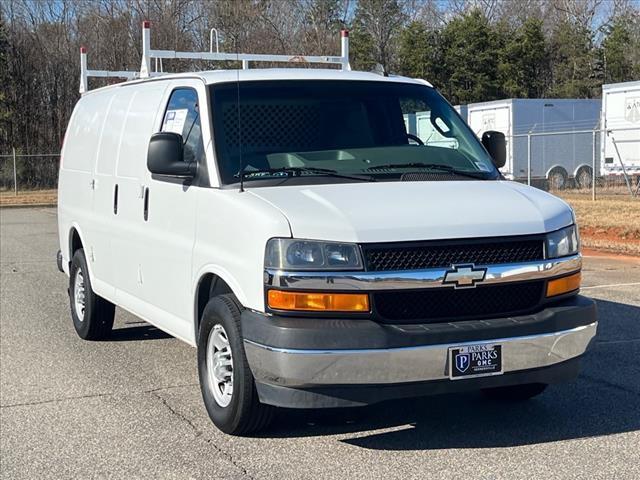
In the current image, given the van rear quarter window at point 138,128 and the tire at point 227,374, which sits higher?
the van rear quarter window at point 138,128

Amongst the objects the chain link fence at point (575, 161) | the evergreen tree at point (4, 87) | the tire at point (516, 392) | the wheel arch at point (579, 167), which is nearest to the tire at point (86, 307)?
the tire at point (516, 392)

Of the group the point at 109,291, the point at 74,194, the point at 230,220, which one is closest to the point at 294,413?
the point at 230,220

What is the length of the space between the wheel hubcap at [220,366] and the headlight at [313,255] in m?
0.78

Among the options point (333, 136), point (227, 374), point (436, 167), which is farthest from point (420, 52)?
point (227, 374)

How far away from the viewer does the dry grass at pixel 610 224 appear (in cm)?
1541

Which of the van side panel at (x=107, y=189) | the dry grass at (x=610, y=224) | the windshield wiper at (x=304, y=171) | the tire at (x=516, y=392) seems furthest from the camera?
the dry grass at (x=610, y=224)

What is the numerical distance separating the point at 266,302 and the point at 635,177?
2349 centimetres

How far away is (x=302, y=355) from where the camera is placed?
4.68 metres

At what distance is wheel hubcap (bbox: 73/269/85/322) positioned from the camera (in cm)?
851

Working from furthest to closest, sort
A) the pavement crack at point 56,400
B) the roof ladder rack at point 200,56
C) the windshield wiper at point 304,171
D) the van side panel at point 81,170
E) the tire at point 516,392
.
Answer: the roof ladder rack at point 200,56 < the van side panel at point 81,170 < the pavement crack at point 56,400 < the tire at point 516,392 < the windshield wiper at point 304,171

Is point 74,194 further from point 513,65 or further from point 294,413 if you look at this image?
point 513,65

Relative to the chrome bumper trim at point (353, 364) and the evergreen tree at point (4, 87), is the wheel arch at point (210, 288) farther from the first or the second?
the evergreen tree at point (4, 87)

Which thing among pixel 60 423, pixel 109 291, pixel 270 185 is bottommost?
pixel 60 423

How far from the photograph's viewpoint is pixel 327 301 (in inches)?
187
